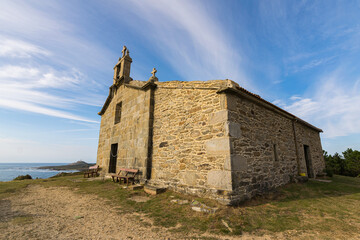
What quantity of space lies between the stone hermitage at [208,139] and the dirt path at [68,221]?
8.11ft

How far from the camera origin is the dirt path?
3.39 metres

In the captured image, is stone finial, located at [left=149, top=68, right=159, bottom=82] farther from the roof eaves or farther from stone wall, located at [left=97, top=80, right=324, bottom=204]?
the roof eaves

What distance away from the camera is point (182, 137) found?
22.0 ft

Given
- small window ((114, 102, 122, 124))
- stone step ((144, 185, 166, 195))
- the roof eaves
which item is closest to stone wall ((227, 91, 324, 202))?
the roof eaves

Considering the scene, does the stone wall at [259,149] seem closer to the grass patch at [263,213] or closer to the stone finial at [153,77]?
the grass patch at [263,213]

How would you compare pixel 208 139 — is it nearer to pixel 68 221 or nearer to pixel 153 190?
pixel 153 190

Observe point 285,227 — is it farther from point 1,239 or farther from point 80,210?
point 1,239

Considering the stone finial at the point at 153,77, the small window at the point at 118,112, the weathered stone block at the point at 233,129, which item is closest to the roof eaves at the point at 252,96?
the weathered stone block at the point at 233,129

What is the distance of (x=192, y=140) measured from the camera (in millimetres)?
6344

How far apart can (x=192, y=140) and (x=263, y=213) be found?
3.14 m

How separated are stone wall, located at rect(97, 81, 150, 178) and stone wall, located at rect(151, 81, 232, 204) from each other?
2.12 ft

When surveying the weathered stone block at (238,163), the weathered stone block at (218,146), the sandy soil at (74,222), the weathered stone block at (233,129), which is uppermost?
the weathered stone block at (233,129)

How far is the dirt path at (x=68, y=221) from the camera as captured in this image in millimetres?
3391

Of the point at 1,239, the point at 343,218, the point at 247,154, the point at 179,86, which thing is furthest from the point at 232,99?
the point at 1,239
